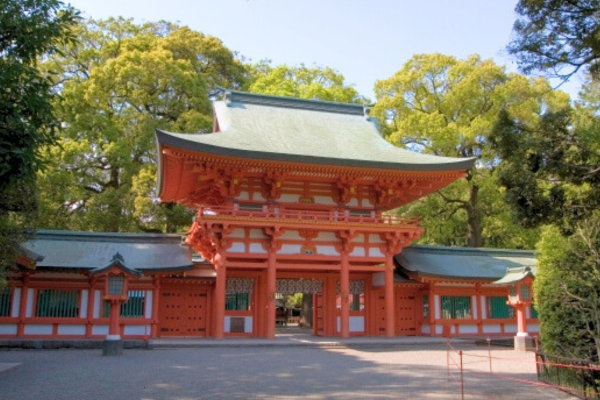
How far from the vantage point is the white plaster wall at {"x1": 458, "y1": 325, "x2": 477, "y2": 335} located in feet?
71.1

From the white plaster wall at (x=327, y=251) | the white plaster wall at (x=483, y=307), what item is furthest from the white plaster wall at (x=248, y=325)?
the white plaster wall at (x=483, y=307)

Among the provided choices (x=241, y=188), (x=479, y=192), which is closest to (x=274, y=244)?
(x=241, y=188)

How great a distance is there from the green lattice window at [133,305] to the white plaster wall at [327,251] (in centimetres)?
646

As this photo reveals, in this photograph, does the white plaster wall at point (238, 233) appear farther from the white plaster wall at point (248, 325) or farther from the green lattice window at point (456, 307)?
the green lattice window at point (456, 307)

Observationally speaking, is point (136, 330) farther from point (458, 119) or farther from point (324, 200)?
point (458, 119)

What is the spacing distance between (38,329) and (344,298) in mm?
10408

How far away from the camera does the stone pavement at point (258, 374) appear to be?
8.88 m

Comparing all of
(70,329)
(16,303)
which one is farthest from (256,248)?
(16,303)

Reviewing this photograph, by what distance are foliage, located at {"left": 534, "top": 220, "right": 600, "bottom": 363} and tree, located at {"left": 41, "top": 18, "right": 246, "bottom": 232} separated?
19978 millimetres

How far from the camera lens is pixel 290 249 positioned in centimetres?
1934

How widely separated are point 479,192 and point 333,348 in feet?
A: 56.9

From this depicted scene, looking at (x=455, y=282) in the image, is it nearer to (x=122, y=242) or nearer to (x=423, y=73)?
(x=122, y=242)

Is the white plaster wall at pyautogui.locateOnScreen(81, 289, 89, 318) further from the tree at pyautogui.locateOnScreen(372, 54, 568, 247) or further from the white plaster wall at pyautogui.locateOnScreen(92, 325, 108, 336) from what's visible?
the tree at pyautogui.locateOnScreen(372, 54, 568, 247)

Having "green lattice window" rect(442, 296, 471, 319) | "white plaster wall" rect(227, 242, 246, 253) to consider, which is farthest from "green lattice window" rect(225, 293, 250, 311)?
"green lattice window" rect(442, 296, 471, 319)
